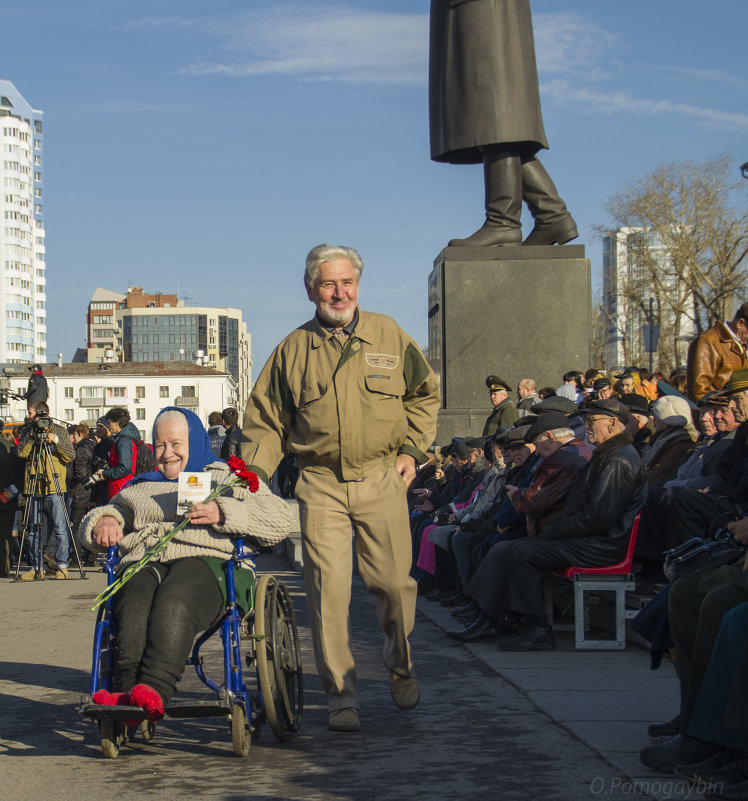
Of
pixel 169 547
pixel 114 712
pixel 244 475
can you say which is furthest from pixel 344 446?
pixel 114 712

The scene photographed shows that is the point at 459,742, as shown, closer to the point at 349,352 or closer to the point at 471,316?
the point at 349,352

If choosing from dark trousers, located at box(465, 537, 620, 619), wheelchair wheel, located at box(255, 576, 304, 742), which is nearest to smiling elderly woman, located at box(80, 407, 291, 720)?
wheelchair wheel, located at box(255, 576, 304, 742)

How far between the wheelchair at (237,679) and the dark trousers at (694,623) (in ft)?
5.34

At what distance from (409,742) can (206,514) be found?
1.29m

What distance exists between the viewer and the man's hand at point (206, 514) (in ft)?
17.0

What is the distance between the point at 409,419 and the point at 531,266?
26.3ft

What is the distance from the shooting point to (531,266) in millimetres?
13508

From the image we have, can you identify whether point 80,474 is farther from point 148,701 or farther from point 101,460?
point 148,701

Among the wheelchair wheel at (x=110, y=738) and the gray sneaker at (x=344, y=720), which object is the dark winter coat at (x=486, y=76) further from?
the wheelchair wheel at (x=110, y=738)

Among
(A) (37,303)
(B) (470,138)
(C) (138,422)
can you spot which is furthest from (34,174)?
(B) (470,138)

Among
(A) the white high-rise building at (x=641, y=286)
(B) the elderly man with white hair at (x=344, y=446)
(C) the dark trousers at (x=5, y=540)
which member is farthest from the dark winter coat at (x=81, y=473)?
(A) the white high-rise building at (x=641, y=286)

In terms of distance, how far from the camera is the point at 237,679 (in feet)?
16.2

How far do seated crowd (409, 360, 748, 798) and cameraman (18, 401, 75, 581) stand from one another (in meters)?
5.41

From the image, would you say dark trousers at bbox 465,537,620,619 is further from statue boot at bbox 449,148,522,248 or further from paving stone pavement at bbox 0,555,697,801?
statue boot at bbox 449,148,522,248
